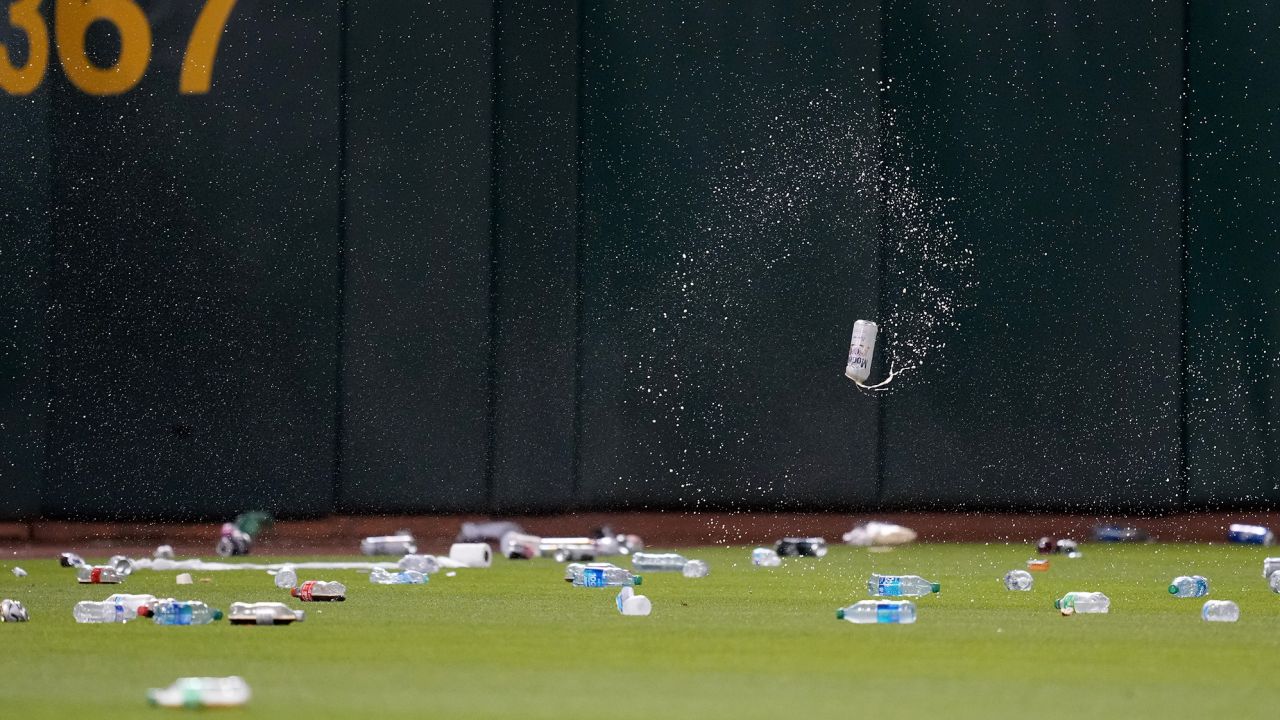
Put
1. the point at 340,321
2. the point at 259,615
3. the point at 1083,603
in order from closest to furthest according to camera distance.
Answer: the point at 259,615 → the point at 1083,603 → the point at 340,321

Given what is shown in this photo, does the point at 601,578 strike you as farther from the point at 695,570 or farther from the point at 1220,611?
the point at 1220,611

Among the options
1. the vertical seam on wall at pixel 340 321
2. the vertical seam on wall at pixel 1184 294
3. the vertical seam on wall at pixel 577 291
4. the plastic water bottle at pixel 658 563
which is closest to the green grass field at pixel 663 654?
the plastic water bottle at pixel 658 563

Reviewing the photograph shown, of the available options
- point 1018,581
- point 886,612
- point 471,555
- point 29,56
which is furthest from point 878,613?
point 29,56

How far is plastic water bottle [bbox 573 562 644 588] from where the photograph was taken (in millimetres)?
4789

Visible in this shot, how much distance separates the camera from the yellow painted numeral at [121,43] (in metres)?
6.65

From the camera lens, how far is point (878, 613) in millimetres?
3807

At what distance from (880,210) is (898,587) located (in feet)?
8.84

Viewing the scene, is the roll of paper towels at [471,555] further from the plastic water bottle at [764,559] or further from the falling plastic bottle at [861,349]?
the falling plastic bottle at [861,349]

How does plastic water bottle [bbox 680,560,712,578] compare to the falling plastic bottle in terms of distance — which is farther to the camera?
the falling plastic bottle

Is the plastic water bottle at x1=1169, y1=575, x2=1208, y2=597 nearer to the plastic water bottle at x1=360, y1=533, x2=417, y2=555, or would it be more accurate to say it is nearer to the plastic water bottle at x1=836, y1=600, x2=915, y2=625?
the plastic water bottle at x1=836, y1=600, x2=915, y2=625

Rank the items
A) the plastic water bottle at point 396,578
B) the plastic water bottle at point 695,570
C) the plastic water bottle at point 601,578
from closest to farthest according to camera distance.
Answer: the plastic water bottle at point 601,578 → the plastic water bottle at point 396,578 → the plastic water bottle at point 695,570

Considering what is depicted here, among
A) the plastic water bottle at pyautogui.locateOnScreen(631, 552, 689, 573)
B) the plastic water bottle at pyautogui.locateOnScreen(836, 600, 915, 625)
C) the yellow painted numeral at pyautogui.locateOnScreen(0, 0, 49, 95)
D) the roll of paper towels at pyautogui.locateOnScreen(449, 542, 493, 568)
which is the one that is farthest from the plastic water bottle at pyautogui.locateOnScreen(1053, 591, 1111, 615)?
the yellow painted numeral at pyautogui.locateOnScreen(0, 0, 49, 95)

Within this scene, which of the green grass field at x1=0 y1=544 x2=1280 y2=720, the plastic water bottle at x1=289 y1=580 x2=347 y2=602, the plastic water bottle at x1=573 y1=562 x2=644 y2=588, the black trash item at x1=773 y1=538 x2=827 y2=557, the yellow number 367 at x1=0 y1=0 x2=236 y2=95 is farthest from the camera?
the yellow number 367 at x1=0 y1=0 x2=236 y2=95

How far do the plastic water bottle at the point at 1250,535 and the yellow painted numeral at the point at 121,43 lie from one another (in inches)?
172
